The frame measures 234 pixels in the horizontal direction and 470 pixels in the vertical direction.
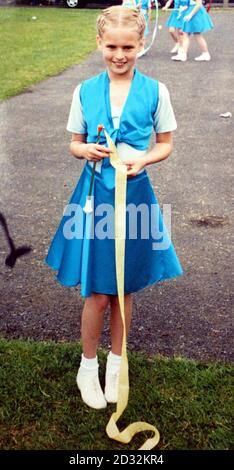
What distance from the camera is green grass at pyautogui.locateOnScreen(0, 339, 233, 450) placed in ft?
8.45

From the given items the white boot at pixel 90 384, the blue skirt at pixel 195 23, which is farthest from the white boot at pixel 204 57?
the white boot at pixel 90 384

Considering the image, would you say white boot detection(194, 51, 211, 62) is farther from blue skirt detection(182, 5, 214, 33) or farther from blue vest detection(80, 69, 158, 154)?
blue vest detection(80, 69, 158, 154)

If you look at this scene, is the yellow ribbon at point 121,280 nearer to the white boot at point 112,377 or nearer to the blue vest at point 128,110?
the blue vest at point 128,110

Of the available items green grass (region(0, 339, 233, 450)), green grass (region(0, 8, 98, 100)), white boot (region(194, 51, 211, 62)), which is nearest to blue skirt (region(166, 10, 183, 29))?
white boot (region(194, 51, 211, 62))

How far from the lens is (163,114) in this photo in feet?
8.33

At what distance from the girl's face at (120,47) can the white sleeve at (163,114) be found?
15 cm

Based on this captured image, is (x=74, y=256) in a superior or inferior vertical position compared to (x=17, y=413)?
superior


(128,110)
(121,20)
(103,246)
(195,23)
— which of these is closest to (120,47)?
(121,20)

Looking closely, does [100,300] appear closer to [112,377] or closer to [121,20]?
[112,377]

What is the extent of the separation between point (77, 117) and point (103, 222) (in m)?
0.42

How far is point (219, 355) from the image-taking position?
3.14 meters

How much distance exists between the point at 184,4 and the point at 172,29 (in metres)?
0.51
